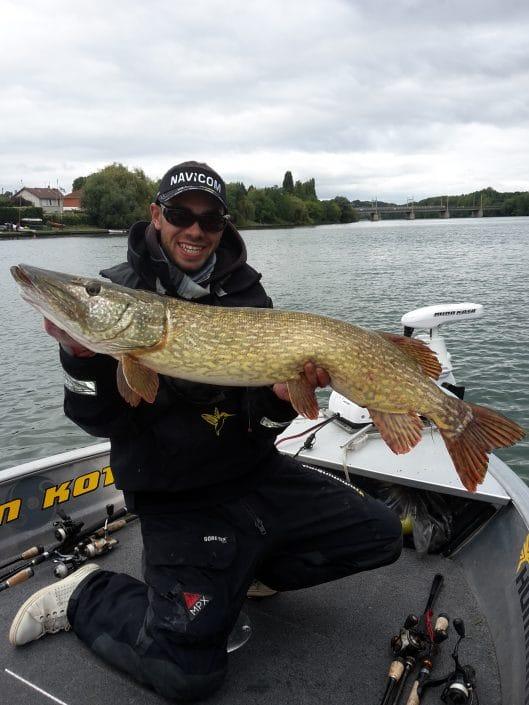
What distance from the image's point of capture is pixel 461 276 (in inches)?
709

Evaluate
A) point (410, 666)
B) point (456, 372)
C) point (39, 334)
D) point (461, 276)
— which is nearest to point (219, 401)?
point (410, 666)

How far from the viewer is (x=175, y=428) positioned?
225 centimetres

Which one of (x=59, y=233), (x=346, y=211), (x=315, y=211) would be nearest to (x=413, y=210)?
(x=346, y=211)

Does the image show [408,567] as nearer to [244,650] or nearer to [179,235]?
[244,650]

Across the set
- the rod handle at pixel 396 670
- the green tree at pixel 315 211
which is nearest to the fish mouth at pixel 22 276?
the rod handle at pixel 396 670

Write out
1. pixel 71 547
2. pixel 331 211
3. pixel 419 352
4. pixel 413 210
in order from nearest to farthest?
pixel 419 352
pixel 71 547
pixel 331 211
pixel 413 210

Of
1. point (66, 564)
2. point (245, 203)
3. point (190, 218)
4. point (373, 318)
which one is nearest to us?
point (190, 218)

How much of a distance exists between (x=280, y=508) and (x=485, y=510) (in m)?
1.20

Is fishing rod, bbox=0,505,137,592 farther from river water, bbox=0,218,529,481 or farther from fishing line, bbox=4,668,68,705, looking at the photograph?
river water, bbox=0,218,529,481

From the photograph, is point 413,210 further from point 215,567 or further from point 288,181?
point 215,567

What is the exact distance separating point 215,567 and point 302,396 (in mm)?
749

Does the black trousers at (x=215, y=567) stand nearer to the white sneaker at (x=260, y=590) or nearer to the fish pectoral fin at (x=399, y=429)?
the white sneaker at (x=260, y=590)

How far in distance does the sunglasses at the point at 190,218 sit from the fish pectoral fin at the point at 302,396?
0.83m

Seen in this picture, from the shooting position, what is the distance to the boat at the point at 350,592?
6.75 feet
